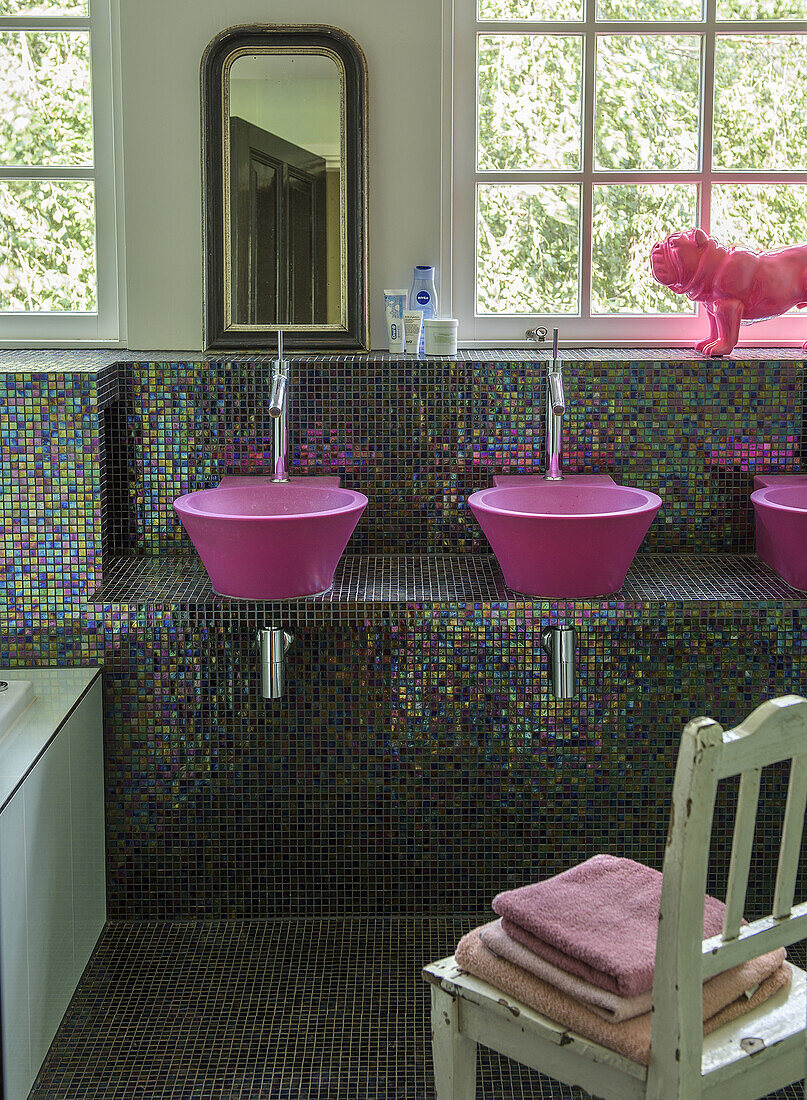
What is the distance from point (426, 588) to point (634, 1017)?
1.23 metres

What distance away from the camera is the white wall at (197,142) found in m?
3.05

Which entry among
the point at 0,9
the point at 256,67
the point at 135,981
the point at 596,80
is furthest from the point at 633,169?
the point at 135,981

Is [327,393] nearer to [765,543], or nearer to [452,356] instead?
[452,356]

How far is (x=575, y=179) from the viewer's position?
3199 mm

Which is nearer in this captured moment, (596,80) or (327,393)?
(327,393)

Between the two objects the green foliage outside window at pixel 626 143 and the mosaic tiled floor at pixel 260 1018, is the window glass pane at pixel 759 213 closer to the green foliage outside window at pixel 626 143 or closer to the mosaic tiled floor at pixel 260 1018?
Answer: the green foliage outside window at pixel 626 143

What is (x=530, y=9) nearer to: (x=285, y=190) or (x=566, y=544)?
(x=285, y=190)

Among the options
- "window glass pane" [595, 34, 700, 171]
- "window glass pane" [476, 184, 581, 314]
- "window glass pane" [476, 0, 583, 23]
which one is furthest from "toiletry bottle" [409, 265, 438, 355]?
"window glass pane" [476, 0, 583, 23]

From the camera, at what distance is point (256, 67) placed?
3049 mm

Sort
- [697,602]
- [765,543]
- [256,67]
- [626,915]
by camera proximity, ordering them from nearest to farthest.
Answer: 1. [626,915]
2. [697,602]
3. [765,543]
4. [256,67]

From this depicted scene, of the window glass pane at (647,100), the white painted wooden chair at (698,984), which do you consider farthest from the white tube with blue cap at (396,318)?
the white painted wooden chair at (698,984)

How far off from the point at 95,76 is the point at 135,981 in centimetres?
215

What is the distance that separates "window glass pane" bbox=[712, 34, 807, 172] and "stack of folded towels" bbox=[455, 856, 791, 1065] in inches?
80.6

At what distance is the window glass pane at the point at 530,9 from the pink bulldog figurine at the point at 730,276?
2.18 feet
